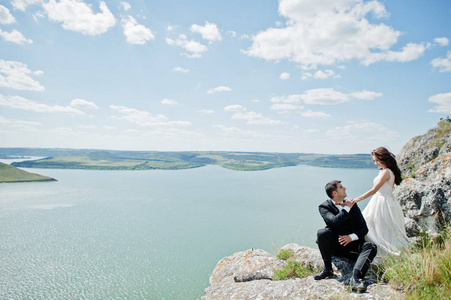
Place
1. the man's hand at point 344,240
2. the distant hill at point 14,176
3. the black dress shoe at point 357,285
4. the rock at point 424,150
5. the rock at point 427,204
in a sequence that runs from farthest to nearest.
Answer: the distant hill at point 14,176 → the rock at point 424,150 → the rock at point 427,204 → the man's hand at point 344,240 → the black dress shoe at point 357,285

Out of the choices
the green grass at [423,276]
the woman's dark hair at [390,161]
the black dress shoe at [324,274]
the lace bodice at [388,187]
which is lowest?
the black dress shoe at [324,274]

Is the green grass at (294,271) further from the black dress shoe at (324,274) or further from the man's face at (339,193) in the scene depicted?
the man's face at (339,193)

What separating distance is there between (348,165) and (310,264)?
19954 centimetres

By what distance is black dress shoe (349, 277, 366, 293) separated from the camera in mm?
3758

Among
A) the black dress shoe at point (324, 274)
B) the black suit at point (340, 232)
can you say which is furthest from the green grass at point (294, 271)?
the black suit at point (340, 232)

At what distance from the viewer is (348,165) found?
601ft

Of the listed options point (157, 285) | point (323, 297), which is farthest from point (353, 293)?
point (157, 285)

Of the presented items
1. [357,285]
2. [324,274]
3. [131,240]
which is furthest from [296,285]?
[131,240]

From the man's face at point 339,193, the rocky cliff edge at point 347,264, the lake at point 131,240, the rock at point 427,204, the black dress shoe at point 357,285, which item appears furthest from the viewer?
the lake at point 131,240

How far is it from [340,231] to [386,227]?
0.89m

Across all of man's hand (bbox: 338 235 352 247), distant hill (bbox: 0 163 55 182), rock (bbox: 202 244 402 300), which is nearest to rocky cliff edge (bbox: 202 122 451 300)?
rock (bbox: 202 244 402 300)

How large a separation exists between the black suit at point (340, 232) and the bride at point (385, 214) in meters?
0.31

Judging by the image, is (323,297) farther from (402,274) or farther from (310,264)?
(310,264)

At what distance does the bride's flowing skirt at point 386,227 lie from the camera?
4500mm
